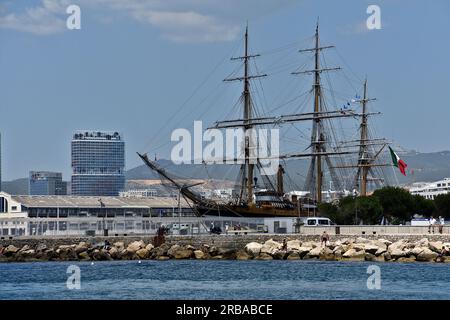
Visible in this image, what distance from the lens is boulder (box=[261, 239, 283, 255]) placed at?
54.0 m

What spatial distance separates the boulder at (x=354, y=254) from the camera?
50156 millimetres

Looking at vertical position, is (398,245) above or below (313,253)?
above

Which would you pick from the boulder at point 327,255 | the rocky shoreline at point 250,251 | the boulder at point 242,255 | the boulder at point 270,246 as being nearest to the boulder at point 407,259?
the rocky shoreline at point 250,251

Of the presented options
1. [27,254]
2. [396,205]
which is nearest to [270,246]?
[27,254]

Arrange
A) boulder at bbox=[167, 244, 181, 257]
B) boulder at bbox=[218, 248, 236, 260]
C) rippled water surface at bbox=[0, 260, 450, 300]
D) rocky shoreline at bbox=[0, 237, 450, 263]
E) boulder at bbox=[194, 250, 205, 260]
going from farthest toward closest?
boulder at bbox=[167, 244, 181, 257] < boulder at bbox=[194, 250, 205, 260] < boulder at bbox=[218, 248, 236, 260] < rocky shoreline at bbox=[0, 237, 450, 263] < rippled water surface at bbox=[0, 260, 450, 300]

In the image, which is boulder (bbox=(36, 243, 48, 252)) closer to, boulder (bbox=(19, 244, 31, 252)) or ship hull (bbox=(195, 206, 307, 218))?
boulder (bbox=(19, 244, 31, 252))

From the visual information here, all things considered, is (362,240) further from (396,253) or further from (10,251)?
(10,251)

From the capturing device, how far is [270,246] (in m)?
55.0

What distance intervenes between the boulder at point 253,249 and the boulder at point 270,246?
30cm

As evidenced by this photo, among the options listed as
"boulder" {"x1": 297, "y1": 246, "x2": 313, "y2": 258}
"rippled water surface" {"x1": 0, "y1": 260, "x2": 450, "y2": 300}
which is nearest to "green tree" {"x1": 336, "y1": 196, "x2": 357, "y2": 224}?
"boulder" {"x1": 297, "y1": 246, "x2": 313, "y2": 258}

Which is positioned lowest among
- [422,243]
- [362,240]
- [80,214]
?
[422,243]

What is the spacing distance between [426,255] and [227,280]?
15997mm
